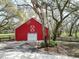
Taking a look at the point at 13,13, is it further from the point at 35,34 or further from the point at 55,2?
the point at 55,2

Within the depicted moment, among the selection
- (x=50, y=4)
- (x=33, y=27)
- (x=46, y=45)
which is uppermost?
(x=50, y=4)

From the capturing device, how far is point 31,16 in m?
37.8

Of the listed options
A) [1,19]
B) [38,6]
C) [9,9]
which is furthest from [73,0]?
[1,19]

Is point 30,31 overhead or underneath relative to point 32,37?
overhead

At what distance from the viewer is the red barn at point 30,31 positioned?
36.2m

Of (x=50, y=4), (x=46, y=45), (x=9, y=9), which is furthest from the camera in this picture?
(x=9, y=9)

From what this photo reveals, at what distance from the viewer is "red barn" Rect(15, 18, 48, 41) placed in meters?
36.2

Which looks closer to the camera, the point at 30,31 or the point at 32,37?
the point at 32,37

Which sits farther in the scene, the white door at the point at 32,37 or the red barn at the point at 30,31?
the red barn at the point at 30,31

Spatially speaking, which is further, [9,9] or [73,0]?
[9,9]

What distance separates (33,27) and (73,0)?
394 inches

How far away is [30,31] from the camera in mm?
36469

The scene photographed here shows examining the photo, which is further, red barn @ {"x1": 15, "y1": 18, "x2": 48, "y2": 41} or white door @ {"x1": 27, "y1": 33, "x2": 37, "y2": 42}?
red barn @ {"x1": 15, "y1": 18, "x2": 48, "y2": 41}

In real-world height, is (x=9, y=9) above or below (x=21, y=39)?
above
